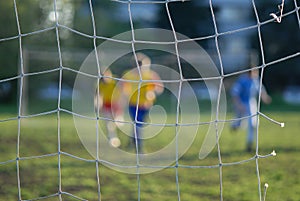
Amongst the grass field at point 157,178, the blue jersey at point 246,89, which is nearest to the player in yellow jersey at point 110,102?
the grass field at point 157,178

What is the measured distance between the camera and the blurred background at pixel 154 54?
22516 mm

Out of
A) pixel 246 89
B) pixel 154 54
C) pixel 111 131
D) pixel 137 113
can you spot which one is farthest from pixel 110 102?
pixel 154 54

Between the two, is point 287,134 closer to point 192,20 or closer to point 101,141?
point 101,141

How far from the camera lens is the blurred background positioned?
22.5m

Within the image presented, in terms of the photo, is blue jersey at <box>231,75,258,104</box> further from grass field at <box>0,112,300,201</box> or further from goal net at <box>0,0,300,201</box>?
grass field at <box>0,112,300,201</box>

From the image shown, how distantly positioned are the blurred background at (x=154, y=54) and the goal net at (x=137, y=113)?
0.07 meters

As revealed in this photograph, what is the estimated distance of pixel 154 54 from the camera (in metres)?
26.2

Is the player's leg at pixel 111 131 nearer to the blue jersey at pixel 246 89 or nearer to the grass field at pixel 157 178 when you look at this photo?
the grass field at pixel 157 178

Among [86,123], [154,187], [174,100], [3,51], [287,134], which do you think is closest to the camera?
[154,187]

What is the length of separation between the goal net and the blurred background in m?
0.07

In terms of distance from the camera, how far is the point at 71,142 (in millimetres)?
11531

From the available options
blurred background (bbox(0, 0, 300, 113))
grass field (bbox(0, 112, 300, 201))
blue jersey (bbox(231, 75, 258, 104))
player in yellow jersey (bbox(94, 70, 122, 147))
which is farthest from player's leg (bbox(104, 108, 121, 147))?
blurred background (bbox(0, 0, 300, 113))

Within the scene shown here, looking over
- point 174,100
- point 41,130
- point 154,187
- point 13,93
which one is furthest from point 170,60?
point 154,187

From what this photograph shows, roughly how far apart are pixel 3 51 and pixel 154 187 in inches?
672
